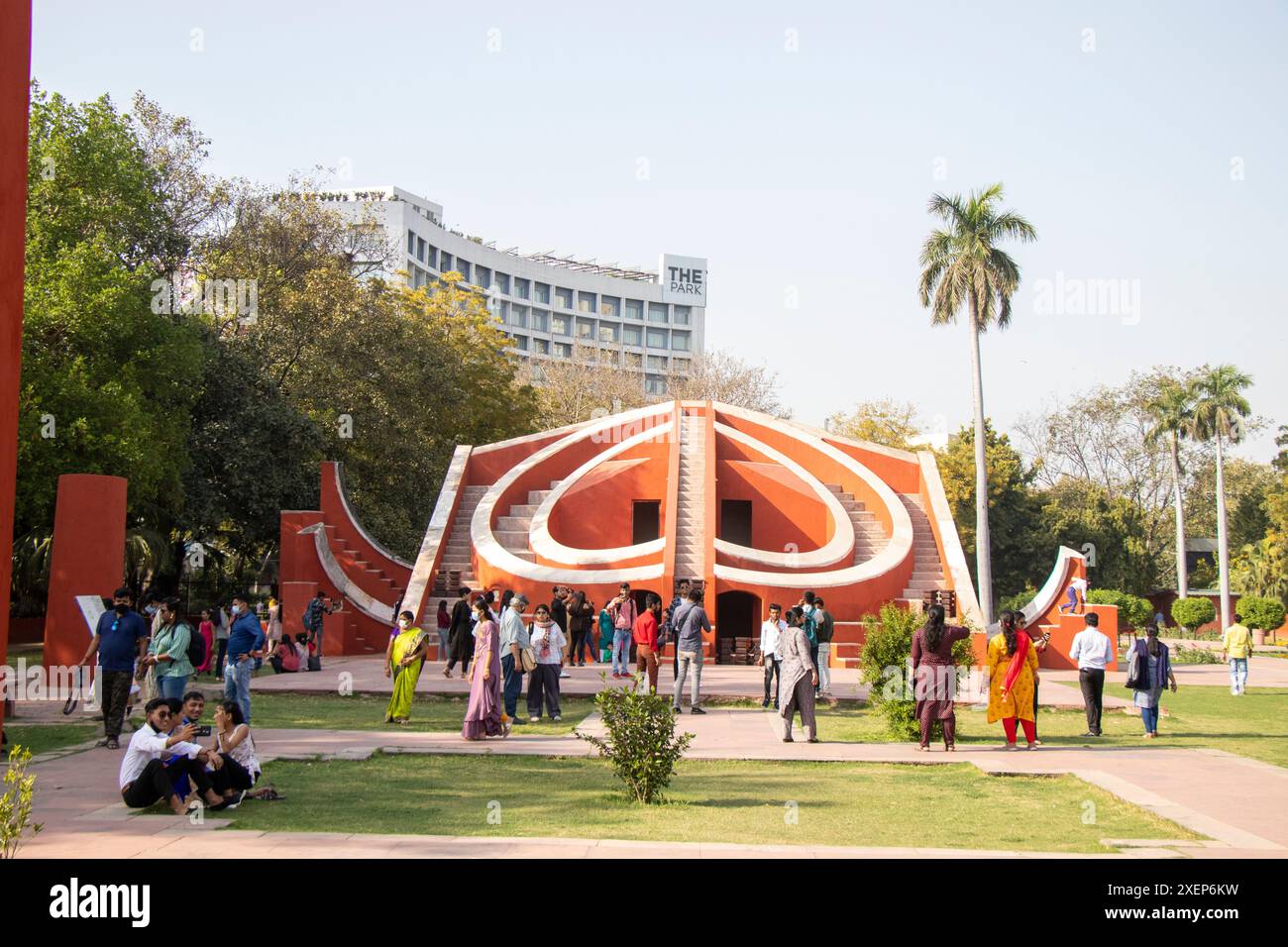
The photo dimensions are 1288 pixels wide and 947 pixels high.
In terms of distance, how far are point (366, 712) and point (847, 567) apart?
1058cm

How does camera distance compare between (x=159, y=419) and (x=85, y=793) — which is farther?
(x=159, y=419)

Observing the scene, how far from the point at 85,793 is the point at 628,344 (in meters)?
77.4

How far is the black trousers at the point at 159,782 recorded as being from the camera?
7094 millimetres

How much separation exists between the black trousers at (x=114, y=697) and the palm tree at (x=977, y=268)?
22494 mm

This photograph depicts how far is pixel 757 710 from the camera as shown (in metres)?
13.7

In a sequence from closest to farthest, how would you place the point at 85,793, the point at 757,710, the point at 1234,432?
the point at 85,793, the point at 757,710, the point at 1234,432

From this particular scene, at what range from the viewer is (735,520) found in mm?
25219

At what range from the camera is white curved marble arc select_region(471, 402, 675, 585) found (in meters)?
19.7

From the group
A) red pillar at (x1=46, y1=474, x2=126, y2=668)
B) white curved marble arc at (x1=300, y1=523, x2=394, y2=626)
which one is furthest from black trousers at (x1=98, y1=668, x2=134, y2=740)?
white curved marble arc at (x1=300, y1=523, x2=394, y2=626)

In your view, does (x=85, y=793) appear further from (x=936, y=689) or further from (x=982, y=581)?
(x=982, y=581)

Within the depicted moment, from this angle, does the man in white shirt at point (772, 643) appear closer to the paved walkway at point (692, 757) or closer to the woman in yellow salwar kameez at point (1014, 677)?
the paved walkway at point (692, 757)

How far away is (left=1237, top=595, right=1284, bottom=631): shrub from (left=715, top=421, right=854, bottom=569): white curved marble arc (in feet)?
54.6

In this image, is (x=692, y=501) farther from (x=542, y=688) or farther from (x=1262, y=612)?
(x=1262, y=612)
